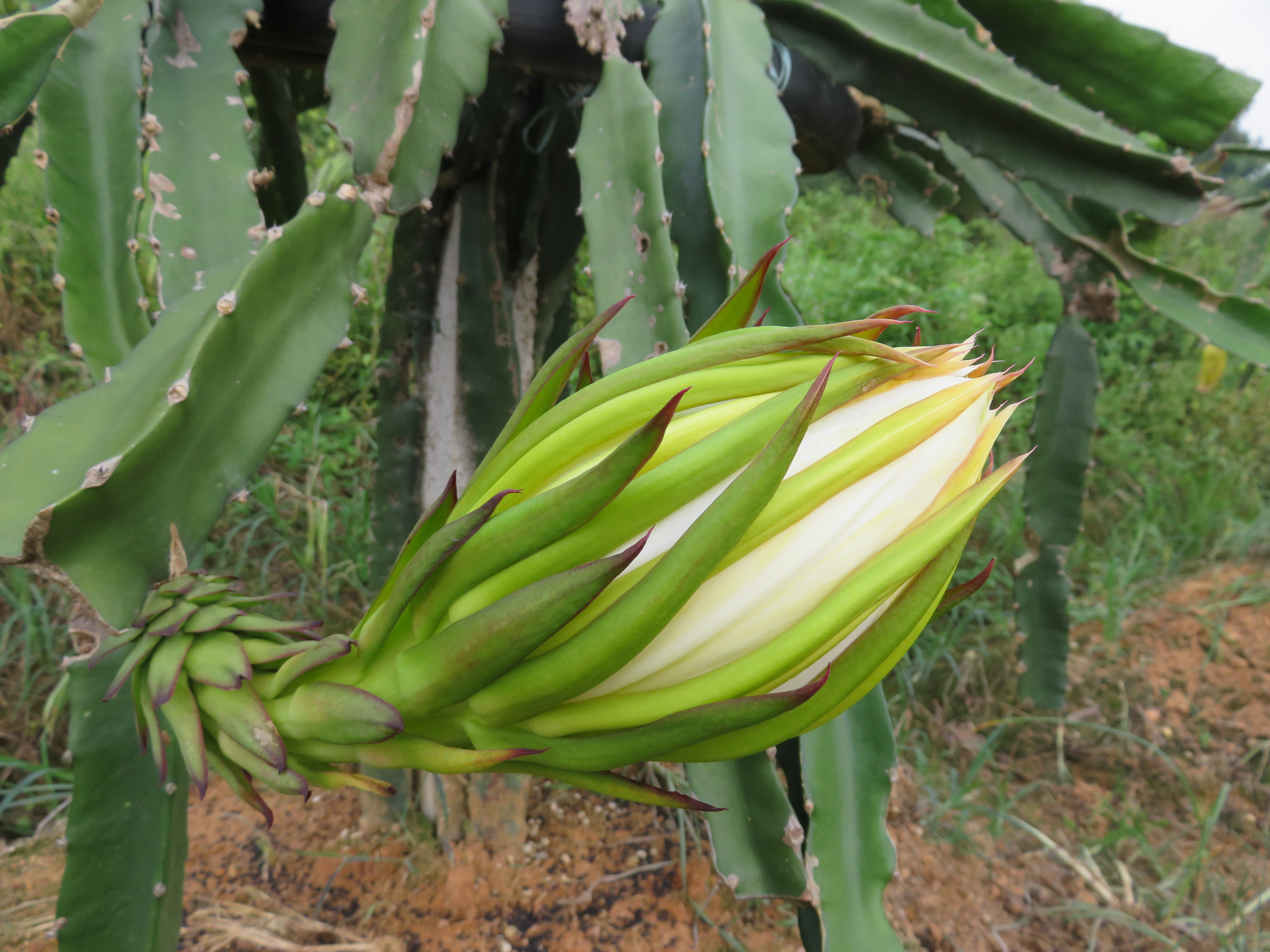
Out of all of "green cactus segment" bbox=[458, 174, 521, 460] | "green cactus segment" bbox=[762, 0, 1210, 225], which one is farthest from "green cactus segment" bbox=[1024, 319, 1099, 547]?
"green cactus segment" bbox=[458, 174, 521, 460]

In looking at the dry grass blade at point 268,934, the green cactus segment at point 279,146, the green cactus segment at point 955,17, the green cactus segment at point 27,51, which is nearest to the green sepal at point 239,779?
the green cactus segment at point 27,51

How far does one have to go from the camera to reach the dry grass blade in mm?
844

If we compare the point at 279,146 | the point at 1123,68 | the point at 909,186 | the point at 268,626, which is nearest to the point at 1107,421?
the point at 909,186

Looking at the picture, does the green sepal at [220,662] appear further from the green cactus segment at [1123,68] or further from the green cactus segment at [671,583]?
the green cactus segment at [1123,68]

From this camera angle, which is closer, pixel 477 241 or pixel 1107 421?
pixel 477 241

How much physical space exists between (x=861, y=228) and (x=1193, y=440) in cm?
146

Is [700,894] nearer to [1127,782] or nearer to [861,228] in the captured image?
[1127,782]

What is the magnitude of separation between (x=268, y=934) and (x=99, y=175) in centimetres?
84

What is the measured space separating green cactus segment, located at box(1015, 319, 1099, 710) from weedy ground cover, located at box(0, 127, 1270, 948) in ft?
1.11

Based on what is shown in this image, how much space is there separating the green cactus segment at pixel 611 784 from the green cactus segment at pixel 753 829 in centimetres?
23

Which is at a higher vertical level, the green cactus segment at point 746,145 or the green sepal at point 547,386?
the green cactus segment at point 746,145

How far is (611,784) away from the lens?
1.03 feet

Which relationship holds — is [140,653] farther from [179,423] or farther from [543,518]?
[543,518]

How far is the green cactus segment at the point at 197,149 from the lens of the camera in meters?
0.57
